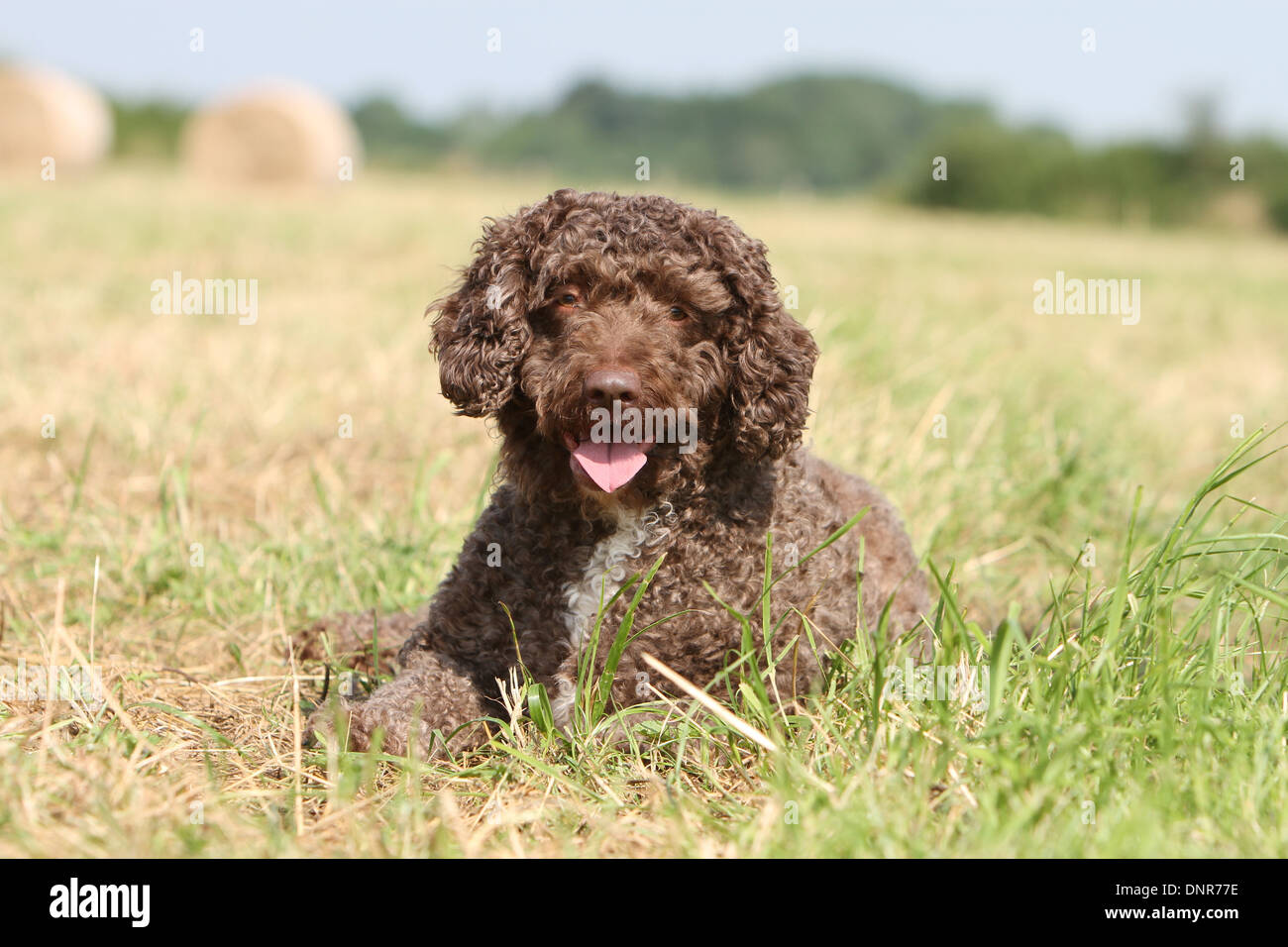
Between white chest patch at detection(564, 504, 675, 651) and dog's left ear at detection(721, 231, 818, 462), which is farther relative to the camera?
white chest patch at detection(564, 504, 675, 651)

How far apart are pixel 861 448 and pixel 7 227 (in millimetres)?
11685

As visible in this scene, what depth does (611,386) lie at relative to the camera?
10.4 feet

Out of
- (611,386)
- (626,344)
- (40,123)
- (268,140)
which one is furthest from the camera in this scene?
(268,140)

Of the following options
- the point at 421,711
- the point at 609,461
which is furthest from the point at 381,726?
the point at 609,461

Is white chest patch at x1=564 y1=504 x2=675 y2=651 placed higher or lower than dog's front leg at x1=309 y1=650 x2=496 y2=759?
higher

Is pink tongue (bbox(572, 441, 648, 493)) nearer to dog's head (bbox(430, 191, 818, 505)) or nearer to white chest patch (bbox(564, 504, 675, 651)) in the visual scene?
dog's head (bbox(430, 191, 818, 505))

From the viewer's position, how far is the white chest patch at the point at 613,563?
3.61m

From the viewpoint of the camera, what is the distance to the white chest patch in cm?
361

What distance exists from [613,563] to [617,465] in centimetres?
38

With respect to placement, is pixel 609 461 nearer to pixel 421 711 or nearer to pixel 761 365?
pixel 761 365

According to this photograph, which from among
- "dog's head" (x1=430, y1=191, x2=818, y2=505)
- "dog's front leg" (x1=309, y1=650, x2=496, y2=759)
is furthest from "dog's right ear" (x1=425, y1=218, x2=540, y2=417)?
"dog's front leg" (x1=309, y1=650, x2=496, y2=759)

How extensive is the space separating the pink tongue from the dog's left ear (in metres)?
0.33

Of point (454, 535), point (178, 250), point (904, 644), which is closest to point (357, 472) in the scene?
point (454, 535)

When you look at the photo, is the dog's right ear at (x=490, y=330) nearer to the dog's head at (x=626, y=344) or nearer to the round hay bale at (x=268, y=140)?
the dog's head at (x=626, y=344)
